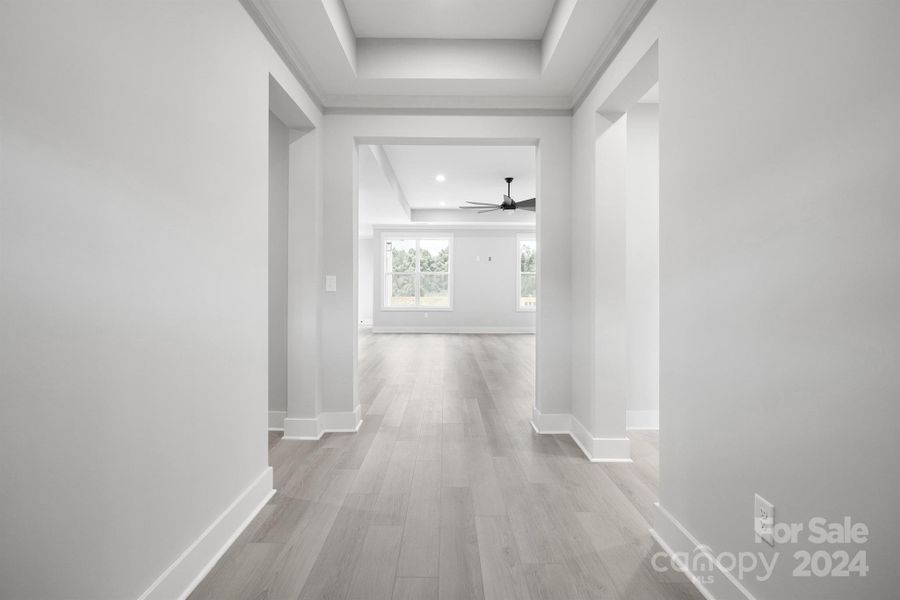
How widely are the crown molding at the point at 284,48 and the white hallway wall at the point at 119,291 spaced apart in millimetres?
160

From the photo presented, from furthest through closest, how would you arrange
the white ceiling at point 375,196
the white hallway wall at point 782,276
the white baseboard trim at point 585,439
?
the white ceiling at point 375,196 < the white baseboard trim at point 585,439 < the white hallway wall at point 782,276

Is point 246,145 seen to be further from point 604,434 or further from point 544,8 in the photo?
point 604,434

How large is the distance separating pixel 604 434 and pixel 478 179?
515 cm

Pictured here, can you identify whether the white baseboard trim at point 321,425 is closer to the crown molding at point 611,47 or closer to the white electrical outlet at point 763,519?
the white electrical outlet at point 763,519

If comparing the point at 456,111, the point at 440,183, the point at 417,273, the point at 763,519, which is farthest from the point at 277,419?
the point at 417,273

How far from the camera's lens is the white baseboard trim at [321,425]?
10.3ft

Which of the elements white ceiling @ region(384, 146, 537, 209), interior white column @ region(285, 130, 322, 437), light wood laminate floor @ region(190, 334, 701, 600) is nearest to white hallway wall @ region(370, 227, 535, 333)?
white ceiling @ region(384, 146, 537, 209)

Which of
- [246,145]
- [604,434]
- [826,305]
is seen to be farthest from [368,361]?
[826,305]

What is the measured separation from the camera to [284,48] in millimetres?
2430

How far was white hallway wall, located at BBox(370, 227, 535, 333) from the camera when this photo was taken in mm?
10352

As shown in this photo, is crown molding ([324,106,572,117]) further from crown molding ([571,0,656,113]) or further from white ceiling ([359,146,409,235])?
white ceiling ([359,146,409,235])

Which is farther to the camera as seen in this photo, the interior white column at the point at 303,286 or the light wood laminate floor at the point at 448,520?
the interior white column at the point at 303,286

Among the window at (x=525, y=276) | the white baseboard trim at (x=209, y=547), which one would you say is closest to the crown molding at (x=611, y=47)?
the white baseboard trim at (x=209, y=547)

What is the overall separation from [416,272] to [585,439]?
7960 mm
